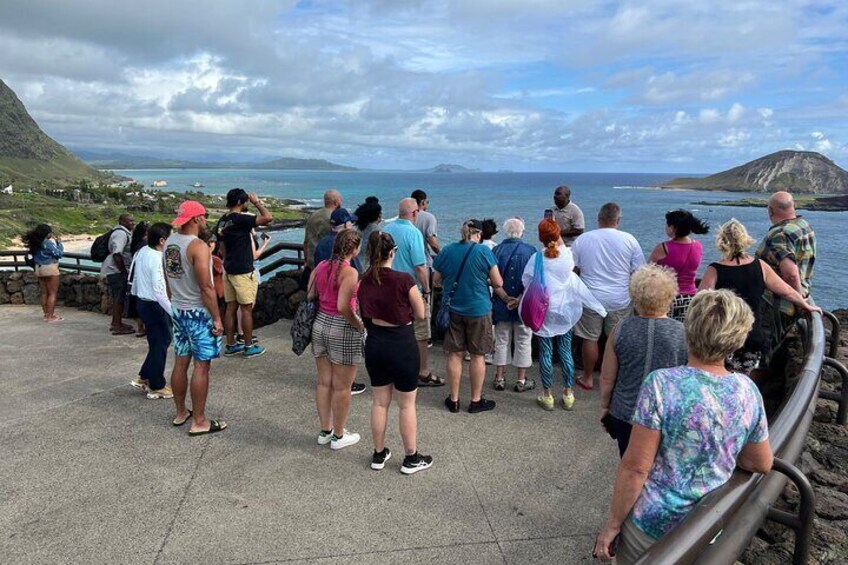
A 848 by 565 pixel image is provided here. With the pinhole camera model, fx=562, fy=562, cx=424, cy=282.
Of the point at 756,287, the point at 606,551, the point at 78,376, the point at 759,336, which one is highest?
the point at 756,287

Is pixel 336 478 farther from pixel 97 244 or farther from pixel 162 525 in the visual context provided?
pixel 97 244

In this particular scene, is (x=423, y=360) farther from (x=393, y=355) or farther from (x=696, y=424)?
(x=696, y=424)

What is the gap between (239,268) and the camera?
6336 millimetres

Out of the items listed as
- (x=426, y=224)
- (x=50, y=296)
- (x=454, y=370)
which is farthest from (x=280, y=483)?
(x=50, y=296)

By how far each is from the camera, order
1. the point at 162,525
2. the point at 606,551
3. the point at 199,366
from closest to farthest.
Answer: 1. the point at 606,551
2. the point at 162,525
3. the point at 199,366

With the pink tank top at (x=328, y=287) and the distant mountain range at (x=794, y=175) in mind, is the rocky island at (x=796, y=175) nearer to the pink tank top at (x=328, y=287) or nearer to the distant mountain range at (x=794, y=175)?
the distant mountain range at (x=794, y=175)

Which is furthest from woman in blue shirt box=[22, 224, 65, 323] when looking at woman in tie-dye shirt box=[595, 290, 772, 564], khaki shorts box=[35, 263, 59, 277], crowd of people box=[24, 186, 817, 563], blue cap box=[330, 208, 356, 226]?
woman in tie-dye shirt box=[595, 290, 772, 564]

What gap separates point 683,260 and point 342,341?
9.74ft

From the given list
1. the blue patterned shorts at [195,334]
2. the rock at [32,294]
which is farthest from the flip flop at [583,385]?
the rock at [32,294]

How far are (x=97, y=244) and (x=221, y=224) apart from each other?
261 cm

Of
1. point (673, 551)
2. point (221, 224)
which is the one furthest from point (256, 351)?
point (673, 551)

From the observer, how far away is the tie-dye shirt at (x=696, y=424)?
1983 mm

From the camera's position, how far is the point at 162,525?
3.36m

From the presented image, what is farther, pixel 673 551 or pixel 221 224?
pixel 221 224
